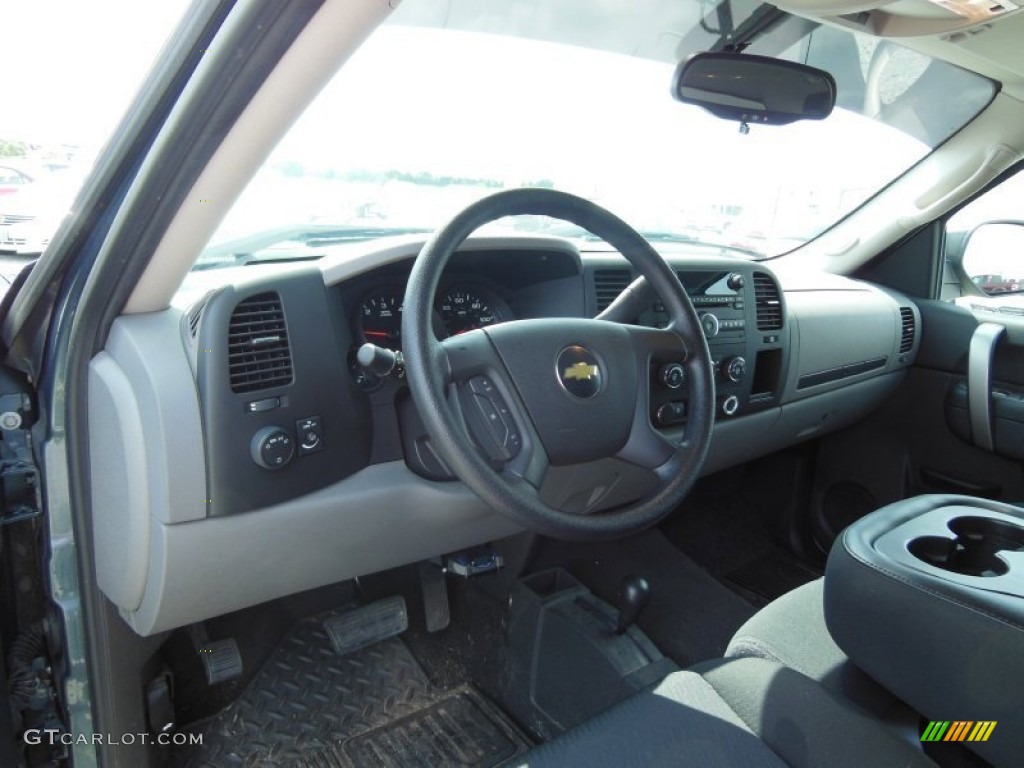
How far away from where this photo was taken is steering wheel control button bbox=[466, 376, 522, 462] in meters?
1.39

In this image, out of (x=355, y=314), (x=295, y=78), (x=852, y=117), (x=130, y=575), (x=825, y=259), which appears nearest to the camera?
(x=295, y=78)

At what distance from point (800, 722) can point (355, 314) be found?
1.17 m

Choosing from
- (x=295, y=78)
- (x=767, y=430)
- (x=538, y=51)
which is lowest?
(x=767, y=430)

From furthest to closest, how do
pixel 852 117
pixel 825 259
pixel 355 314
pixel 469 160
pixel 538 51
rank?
1. pixel 825 259
2. pixel 852 117
3. pixel 538 51
4. pixel 469 160
5. pixel 355 314

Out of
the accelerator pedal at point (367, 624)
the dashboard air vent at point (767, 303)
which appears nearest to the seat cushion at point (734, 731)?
the accelerator pedal at point (367, 624)

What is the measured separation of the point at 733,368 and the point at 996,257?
1722 millimetres

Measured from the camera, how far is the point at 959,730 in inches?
42.8

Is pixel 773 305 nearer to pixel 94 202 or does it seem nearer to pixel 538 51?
pixel 538 51

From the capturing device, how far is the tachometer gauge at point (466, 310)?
181cm

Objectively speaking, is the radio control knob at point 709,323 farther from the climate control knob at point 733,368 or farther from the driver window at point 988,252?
the driver window at point 988,252

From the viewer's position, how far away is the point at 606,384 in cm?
151

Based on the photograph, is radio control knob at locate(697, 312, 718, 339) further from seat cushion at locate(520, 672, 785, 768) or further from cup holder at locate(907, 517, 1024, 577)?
seat cushion at locate(520, 672, 785, 768)

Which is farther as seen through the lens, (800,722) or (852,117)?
(852,117)

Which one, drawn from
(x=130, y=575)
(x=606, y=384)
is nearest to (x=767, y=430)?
(x=606, y=384)
